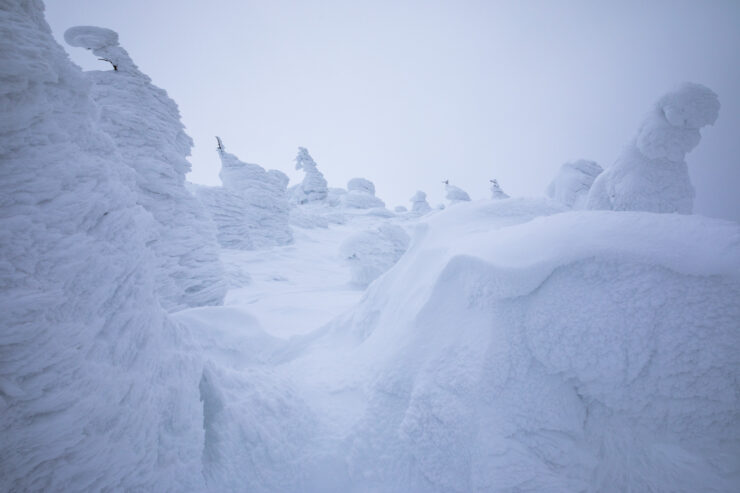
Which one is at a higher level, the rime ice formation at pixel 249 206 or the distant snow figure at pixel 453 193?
the distant snow figure at pixel 453 193

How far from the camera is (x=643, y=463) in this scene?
5.38ft

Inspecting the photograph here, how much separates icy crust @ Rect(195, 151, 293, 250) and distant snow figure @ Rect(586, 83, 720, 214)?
14.5m

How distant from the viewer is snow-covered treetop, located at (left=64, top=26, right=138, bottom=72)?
17.5 ft

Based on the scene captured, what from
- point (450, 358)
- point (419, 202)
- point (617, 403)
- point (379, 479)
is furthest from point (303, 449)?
point (419, 202)

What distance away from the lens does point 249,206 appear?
16.2 meters

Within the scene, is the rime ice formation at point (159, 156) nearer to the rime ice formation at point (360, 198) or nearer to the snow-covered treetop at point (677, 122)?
the snow-covered treetop at point (677, 122)

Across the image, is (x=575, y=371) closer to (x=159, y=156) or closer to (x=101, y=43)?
(x=159, y=156)

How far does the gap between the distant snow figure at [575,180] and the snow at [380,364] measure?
43.6 feet

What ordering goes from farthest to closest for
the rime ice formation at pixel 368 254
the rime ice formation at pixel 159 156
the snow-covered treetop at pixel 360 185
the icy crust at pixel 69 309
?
1. the snow-covered treetop at pixel 360 185
2. the rime ice formation at pixel 368 254
3. the rime ice formation at pixel 159 156
4. the icy crust at pixel 69 309

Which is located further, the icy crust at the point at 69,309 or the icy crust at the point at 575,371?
the icy crust at the point at 575,371

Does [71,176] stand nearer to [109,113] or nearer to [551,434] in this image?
[551,434]

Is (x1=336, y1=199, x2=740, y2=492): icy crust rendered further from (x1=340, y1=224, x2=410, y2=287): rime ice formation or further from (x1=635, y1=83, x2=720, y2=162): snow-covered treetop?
(x1=340, y1=224, x2=410, y2=287): rime ice formation

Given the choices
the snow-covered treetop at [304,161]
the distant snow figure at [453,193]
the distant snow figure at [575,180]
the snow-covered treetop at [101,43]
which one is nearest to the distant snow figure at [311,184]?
the snow-covered treetop at [304,161]

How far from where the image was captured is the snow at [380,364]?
135 cm
